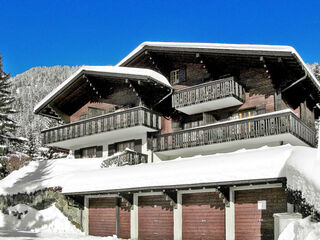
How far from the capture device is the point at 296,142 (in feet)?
69.7

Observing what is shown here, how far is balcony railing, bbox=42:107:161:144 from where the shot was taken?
80.3ft

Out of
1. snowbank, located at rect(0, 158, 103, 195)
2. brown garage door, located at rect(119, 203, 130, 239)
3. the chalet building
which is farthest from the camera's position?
snowbank, located at rect(0, 158, 103, 195)

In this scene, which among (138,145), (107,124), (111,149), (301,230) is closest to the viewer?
(301,230)

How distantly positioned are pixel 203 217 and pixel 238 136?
544 centimetres

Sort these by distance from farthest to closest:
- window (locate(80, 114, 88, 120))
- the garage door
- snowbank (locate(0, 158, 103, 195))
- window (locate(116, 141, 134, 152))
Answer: window (locate(80, 114, 88, 120))
window (locate(116, 141, 134, 152))
snowbank (locate(0, 158, 103, 195))
the garage door

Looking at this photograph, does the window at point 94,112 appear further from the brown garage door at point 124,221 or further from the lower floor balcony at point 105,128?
the brown garage door at point 124,221

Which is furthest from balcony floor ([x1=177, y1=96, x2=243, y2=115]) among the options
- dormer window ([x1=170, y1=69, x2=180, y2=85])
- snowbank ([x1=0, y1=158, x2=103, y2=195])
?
snowbank ([x1=0, y1=158, x2=103, y2=195])

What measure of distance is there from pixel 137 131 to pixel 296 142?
9015 mm

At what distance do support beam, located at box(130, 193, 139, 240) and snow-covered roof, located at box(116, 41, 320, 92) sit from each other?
8625 millimetres

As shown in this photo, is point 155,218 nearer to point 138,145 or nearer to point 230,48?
point 138,145

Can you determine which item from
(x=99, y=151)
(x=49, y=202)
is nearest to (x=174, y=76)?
(x=99, y=151)

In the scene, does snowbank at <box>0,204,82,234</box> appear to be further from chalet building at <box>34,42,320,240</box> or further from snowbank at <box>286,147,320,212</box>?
A: snowbank at <box>286,147,320,212</box>

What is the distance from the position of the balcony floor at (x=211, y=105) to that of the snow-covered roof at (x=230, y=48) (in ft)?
8.29

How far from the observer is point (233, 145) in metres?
22.3
